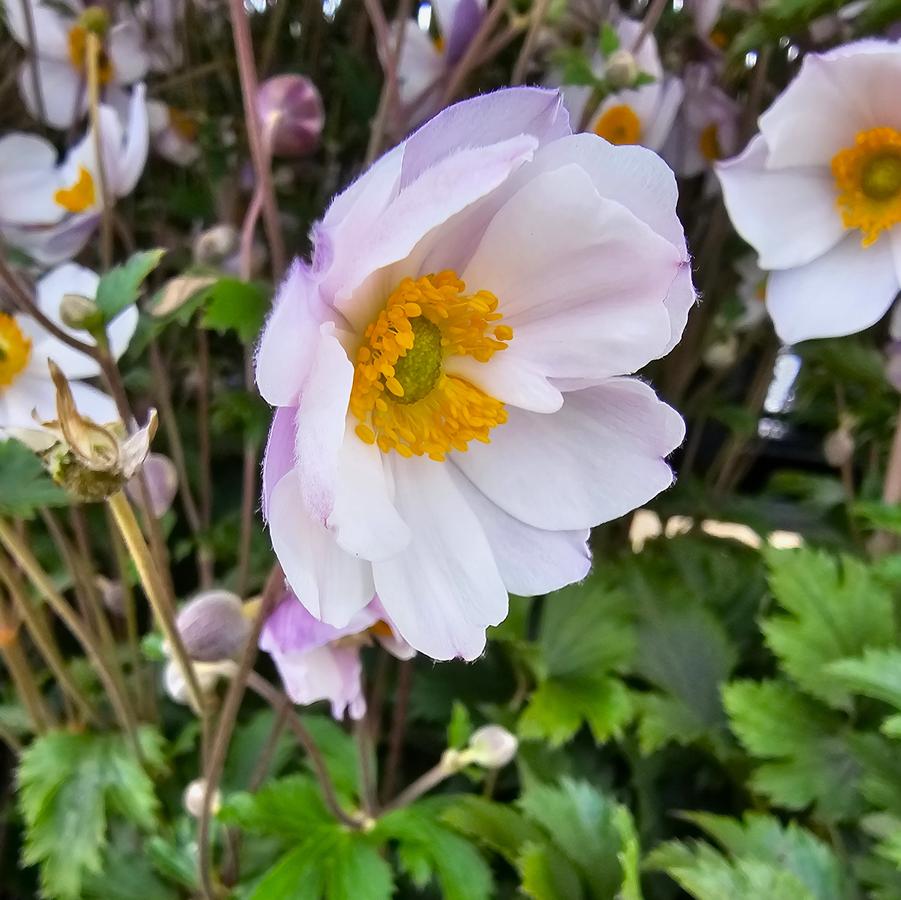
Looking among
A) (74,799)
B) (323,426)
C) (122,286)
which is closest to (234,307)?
(122,286)

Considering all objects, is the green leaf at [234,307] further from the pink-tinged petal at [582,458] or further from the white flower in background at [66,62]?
the white flower in background at [66,62]

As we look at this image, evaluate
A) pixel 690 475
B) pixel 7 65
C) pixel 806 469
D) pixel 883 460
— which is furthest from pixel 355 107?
pixel 806 469

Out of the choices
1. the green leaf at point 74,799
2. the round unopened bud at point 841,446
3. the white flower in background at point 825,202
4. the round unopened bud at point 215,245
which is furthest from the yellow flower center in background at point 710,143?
the green leaf at point 74,799

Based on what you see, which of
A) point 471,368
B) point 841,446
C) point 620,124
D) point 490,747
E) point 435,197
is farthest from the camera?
point 841,446

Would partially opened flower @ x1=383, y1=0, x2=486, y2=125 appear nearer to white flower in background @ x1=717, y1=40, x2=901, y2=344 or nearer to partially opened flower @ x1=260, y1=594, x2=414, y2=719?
white flower in background @ x1=717, y1=40, x2=901, y2=344

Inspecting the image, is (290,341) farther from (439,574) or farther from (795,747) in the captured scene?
(795,747)

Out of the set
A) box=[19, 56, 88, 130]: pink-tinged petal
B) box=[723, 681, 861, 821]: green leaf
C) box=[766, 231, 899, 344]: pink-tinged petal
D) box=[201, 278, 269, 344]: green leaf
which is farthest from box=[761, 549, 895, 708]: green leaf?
box=[19, 56, 88, 130]: pink-tinged petal

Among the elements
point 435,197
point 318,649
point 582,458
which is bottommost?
point 318,649
